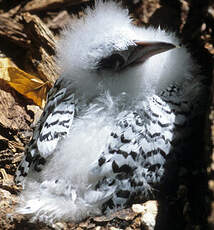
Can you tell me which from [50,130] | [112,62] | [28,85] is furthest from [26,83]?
[112,62]

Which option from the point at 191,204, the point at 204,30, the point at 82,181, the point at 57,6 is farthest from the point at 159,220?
the point at 57,6

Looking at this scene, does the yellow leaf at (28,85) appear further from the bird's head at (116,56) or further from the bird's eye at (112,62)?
the bird's eye at (112,62)

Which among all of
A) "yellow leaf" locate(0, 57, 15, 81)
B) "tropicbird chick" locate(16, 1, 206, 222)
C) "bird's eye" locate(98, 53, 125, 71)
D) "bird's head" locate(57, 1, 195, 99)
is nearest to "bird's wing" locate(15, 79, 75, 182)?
"tropicbird chick" locate(16, 1, 206, 222)

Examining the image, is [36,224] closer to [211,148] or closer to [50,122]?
[50,122]

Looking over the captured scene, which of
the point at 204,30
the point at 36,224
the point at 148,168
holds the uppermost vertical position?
the point at 204,30

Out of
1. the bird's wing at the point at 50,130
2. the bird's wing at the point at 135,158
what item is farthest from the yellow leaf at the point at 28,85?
the bird's wing at the point at 135,158

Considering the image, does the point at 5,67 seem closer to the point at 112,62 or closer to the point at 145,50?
the point at 112,62

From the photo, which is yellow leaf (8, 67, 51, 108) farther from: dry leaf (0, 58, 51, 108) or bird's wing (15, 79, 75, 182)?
bird's wing (15, 79, 75, 182)
